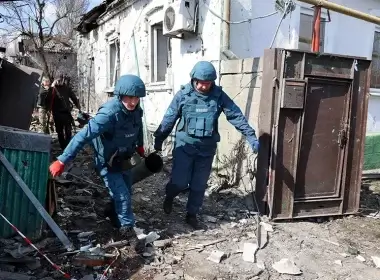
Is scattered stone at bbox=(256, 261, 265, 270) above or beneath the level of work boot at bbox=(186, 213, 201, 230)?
beneath

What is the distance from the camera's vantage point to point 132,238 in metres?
3.54

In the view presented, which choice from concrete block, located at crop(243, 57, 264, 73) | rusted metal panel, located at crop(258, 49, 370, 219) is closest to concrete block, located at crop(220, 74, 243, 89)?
concrete block, located at crop(243, 57, 264, 73)

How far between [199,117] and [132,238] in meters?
1.42

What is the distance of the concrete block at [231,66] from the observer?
522 cm

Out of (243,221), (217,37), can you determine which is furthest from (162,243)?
(217,37)

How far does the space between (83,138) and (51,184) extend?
70 centimetres

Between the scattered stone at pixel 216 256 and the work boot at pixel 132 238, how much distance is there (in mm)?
646

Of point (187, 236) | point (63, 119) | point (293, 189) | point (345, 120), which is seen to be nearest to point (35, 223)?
point (187, 236)

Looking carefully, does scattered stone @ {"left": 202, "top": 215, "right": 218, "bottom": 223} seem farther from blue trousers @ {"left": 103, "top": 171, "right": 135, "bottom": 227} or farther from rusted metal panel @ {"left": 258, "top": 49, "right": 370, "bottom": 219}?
blue trousers @ {"left": 103, "top": 171, "right": 135, "bottom": 227}

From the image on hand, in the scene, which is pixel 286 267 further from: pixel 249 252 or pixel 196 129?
pixel 196 129

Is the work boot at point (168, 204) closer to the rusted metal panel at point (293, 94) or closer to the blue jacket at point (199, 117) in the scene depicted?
the blue jacket at point (199, 117)

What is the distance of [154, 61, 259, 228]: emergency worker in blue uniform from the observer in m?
3.98

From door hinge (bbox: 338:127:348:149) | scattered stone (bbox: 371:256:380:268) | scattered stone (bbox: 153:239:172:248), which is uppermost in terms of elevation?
door hinge (bbox: 338:127:348:149)

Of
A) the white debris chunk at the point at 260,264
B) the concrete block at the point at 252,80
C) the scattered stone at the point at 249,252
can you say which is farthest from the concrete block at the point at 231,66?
the white debris chunk at the point at 260,264
